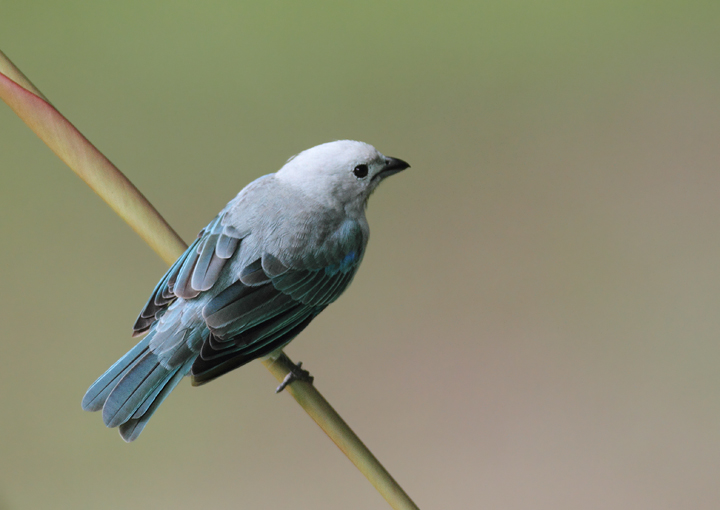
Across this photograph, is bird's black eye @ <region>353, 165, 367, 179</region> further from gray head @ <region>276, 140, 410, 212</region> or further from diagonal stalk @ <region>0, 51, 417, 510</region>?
diagonal stalk @ <region>0, 51, 417, 510</region>

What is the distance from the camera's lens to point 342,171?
0.72 metres

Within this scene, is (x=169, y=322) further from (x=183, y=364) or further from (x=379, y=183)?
(x=379, y=183)

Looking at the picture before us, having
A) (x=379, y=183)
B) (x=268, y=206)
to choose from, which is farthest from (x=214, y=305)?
(x=379, y=183)

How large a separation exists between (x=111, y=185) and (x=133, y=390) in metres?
0.21

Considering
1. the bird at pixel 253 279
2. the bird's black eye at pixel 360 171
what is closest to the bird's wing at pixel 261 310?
the bird at pixel 253 279

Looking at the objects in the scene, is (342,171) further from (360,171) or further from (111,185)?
(111,185)

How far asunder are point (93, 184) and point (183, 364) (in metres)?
0.21

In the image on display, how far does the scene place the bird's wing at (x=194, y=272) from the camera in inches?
25.1

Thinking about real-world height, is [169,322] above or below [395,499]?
above

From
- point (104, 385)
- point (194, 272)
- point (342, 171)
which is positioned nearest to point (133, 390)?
point (104, 385)

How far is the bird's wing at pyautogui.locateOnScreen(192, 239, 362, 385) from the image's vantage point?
0.60 meters

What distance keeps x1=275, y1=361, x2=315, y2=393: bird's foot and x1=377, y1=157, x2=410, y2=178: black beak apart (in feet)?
0.87

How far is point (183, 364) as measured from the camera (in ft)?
1.98

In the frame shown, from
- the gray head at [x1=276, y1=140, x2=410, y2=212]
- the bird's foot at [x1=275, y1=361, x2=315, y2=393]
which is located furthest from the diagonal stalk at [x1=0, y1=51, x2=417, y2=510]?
the gray head at [x1=276, y1=140, x2=410, y2=212]
